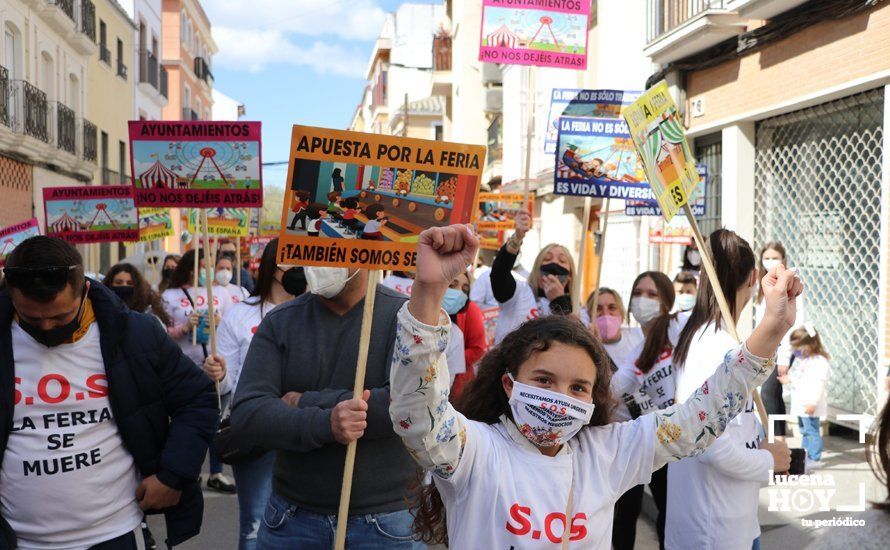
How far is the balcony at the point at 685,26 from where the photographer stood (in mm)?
11969

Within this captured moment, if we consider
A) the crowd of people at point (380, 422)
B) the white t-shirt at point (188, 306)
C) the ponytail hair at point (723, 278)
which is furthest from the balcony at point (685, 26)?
the ponytail hair at point (723, 278)

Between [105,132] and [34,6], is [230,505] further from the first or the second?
[105,132]

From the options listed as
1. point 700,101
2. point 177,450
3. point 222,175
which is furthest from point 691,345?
point 700,101

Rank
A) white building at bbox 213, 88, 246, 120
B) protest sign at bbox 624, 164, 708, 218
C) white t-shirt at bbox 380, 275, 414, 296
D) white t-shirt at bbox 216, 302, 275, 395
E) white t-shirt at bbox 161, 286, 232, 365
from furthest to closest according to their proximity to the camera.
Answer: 1. white building at bbox 213, 88, 246, 120
2. protest sign at bbox 624, 164, 708, 218
3. white t-shirt at bbox 161, 286, 232, 365
4. white t-shirt at bbox 380, 275, 414, 296
5. white t-shirt at bbox 216, 302, 275, 395

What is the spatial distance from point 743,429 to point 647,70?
12.8 metres

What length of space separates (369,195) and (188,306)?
5.09 m

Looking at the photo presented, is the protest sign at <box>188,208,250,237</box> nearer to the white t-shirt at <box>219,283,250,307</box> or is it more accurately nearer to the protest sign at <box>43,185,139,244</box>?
the protest sign at <box>43,185,139,244</box>

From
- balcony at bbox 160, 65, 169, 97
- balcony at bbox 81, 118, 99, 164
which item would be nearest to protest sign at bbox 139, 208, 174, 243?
balcony at bbox 81, 118, 99, 164

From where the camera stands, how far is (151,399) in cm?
353

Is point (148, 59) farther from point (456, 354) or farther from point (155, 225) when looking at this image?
point (456, 354)

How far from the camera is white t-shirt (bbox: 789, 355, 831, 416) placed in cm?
849

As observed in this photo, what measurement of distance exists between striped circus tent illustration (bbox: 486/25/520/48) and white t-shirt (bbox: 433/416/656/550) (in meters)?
6.73

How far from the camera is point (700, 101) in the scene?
44.1 feet

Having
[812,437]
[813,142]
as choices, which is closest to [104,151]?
[813,142]
